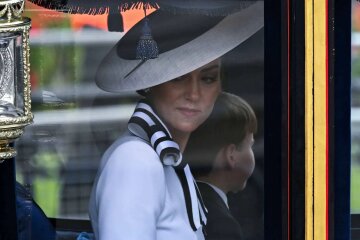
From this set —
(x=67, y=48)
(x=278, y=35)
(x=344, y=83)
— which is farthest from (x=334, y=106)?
(x=67, y=48)

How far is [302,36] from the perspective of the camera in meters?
2.78

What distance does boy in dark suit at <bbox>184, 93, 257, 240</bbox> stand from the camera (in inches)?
110

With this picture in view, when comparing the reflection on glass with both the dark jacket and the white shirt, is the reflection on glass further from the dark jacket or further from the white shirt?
the dark jacket

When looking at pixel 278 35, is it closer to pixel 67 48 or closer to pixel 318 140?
pixel 318 140

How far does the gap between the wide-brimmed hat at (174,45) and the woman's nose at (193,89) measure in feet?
0.10

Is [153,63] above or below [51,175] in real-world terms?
above

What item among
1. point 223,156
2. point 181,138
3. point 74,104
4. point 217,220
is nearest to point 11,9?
point 74,104

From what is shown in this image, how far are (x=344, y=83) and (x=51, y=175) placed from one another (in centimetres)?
83

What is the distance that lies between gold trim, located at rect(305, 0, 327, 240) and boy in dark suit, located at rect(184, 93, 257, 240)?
157mm

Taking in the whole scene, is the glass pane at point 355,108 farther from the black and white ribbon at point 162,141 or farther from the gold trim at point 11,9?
the gold trim at point 11,9

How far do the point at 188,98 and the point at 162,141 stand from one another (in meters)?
0.14

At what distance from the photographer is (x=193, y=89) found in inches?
110

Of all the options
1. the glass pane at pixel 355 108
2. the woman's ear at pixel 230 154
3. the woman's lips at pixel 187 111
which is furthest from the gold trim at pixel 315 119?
the woman's lips at pixel 187 111

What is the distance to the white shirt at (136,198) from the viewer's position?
9.06ft
